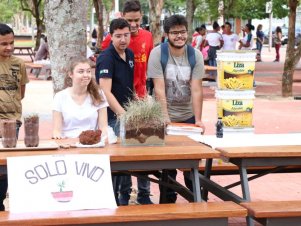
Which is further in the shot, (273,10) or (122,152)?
(273,10)

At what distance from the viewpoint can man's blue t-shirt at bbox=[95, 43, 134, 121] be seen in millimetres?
A: 6348

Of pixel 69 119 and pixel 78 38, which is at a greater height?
pixel 78 38

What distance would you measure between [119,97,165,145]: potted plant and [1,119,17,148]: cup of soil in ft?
2.68

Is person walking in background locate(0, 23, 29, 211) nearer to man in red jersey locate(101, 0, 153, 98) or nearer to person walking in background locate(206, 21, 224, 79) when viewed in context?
man in red jersey locate(101, 0, 153, 98)

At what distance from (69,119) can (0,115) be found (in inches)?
35.3

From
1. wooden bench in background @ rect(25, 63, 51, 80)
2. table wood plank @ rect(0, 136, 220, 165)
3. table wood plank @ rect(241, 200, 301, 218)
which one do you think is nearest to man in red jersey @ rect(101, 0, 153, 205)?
table wood plank @ rect(0, 136, 220, 165)

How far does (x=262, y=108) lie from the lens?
1692 centimetres

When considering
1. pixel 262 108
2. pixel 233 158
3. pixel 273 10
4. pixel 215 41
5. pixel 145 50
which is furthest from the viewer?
pixel 273 10

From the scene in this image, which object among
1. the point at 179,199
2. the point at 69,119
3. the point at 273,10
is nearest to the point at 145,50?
the point at 69,119

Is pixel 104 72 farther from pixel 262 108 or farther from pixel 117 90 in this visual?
pixel 262 108

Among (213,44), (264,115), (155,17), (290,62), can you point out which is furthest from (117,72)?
(213,44)

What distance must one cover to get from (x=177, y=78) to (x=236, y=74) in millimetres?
1837

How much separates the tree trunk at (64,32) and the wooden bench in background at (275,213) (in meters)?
2.67

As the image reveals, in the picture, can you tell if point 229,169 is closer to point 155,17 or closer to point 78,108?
point 78,108
